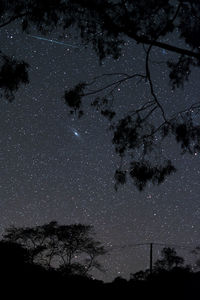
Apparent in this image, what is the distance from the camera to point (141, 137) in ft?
35.3

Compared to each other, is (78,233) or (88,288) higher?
Result: (78,233)

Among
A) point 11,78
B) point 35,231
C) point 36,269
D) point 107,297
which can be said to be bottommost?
point 107,297

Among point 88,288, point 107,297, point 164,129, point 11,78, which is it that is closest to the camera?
point 11,78

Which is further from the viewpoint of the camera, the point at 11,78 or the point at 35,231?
the point at 35,231

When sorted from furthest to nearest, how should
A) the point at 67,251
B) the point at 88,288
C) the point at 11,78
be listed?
the point at 67,251
the point at 88,288
the point at 11,78

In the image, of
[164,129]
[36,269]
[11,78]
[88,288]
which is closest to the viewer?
[11,78]

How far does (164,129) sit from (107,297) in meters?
5.97

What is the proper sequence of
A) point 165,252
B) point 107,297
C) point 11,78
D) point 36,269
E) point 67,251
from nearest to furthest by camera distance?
point 11,78 → point 107,297 → point 36,269 → point 67,251 → point 165,252

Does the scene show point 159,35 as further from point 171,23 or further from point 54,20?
point 54,20

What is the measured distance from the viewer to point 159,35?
9.25 m

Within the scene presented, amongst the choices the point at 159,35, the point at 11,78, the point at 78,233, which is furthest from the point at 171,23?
the point at 78,233

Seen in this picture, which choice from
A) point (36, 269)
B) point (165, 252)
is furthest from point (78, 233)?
point (36, 269)

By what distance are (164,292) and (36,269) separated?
193 inches

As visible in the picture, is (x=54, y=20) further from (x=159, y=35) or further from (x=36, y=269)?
(x=36, y=269)
